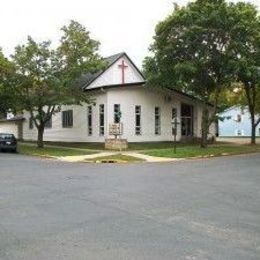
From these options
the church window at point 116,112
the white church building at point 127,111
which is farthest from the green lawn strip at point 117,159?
the church window at point 116,112

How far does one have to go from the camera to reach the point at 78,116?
1869 inches

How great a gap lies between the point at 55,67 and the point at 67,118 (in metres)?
9.68

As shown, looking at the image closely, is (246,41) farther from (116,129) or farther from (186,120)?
(186,120)

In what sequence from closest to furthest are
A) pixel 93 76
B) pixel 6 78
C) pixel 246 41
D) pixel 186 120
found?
pixel 246 41
pixel 6 78
pixel 93 76
pixel 186 120

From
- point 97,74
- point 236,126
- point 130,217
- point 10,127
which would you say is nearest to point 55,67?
point 97,74

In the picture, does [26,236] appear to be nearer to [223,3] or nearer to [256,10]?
[223,3]

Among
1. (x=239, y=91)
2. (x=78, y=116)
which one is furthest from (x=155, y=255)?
(x=239, y=91)

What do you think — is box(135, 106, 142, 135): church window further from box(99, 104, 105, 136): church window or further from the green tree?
the green tree

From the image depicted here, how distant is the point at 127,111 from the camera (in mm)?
43562

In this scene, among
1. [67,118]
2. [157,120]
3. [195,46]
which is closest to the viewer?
[195,46]

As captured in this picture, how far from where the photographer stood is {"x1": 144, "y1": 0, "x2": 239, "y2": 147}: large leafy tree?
3494 cm

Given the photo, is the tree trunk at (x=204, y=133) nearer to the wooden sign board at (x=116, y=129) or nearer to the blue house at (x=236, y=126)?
the wooden sign board at (x=116, y=129)

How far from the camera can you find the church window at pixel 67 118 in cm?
4881

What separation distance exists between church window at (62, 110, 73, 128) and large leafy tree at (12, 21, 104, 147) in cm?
787
